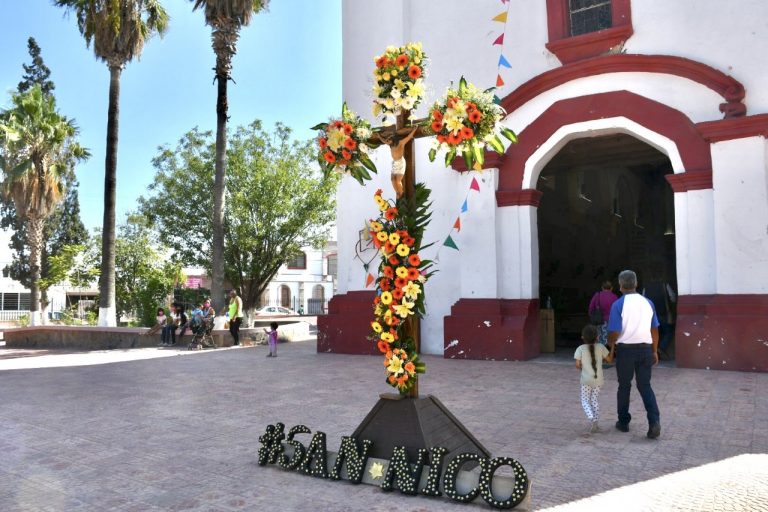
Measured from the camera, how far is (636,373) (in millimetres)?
5410

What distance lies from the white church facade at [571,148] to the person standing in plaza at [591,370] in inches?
180

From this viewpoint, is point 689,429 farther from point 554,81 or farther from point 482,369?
point 554,81

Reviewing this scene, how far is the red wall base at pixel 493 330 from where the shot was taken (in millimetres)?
10703

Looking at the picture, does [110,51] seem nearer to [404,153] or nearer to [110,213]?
[110,213]

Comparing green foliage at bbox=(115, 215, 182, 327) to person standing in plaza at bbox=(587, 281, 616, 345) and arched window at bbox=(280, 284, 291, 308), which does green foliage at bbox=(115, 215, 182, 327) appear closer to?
person standing in plaza at bbox=(587, 281, 616, 345)

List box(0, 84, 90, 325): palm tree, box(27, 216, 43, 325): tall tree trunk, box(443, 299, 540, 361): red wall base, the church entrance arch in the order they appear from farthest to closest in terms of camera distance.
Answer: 1. box(27, 216, 43, 325): tall tree trunk
2. box(0, 84, 90, 325): palm tree
3. the church entrance arch
4. box(443, 299, 540, 361): red wall base

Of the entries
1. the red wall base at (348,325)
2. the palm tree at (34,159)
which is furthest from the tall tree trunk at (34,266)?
the red wall base at (348,325)

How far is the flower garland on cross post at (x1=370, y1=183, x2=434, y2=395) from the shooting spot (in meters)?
4.21

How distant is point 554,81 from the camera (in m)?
10.9

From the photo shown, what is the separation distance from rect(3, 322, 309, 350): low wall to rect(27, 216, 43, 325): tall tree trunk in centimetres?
469

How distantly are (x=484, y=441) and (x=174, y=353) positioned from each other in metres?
10.8

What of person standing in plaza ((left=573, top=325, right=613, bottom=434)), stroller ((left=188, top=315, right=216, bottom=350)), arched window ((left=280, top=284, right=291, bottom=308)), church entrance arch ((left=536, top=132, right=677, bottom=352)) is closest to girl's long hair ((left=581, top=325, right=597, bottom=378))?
person standing in plaza ((left=573, top=325, right=613, bottom=434))

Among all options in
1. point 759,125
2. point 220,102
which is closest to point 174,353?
point 220,102

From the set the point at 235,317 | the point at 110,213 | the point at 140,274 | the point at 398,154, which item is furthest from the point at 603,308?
the point at 140,274
